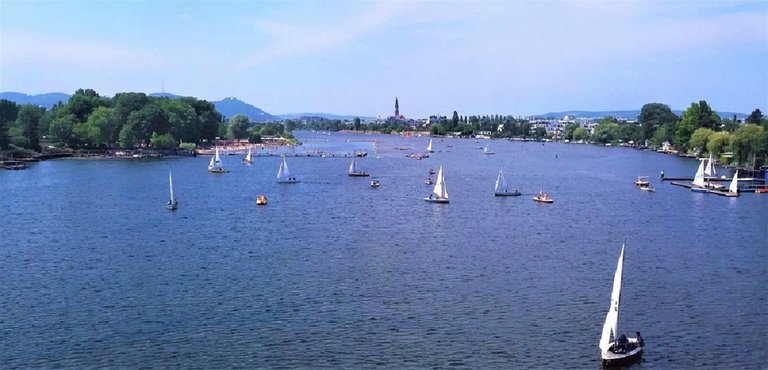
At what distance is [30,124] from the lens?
148625mm

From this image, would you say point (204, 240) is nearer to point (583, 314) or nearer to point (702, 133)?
point (583, 314)

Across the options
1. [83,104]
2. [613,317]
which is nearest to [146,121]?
[83,104]

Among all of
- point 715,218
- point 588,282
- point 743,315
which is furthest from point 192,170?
point 743,315

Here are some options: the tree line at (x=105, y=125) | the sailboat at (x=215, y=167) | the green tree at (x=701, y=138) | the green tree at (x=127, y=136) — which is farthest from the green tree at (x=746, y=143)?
the green tree at (x=127, y=136)

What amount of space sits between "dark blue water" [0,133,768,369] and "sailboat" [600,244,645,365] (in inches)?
23.5

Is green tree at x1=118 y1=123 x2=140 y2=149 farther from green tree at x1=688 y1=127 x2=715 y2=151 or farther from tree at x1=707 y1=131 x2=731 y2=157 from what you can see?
green tree at x1=688 y1=127 x2=715 y2=151

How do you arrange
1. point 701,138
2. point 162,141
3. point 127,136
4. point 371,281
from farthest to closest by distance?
point 162,141, point 701,138, point 127,136, point 371,281

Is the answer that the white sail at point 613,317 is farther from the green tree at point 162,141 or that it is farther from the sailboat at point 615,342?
the green tree at point 162,141

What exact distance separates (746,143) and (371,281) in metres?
98.5

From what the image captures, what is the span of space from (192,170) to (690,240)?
3338 inches

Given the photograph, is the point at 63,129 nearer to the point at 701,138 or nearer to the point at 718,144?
the point at 718,144

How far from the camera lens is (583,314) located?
3756 centimetres

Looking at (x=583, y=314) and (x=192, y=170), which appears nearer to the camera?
(x=583, y=314)

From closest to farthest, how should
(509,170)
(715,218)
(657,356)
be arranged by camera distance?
(657,356)
(715,218)
(509,170)
